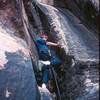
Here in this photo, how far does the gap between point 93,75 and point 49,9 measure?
261 centimetres

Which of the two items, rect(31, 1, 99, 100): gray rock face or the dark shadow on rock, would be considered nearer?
the dark shadow on rock

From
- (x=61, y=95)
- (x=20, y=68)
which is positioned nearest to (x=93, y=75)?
(x=61, y=95)

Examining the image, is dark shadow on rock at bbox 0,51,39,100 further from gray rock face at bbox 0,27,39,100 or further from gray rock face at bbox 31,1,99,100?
gray rock face at bbox 31,1,99,100

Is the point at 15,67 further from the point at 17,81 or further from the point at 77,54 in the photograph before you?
the point at 77,54

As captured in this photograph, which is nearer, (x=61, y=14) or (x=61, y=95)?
(x=61, y=95)

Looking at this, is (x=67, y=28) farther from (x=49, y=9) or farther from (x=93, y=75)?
(x=93, y=75)

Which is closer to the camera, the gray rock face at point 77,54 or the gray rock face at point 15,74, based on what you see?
the gray rock face at point 15,74

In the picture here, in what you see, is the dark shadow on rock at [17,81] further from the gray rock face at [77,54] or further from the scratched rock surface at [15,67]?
the gray rock face at [77,54]

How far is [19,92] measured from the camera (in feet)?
10.4

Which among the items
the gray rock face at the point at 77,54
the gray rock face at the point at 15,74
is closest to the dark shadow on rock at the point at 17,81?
the gray rock face at the point at 15,74

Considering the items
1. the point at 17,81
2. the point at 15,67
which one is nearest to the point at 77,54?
the point at 15,67

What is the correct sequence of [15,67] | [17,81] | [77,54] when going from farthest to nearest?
1. [77,54]
2. [15,67]
3. [17,81]

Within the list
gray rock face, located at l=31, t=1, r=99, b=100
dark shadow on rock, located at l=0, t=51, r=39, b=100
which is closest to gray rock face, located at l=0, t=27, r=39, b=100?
dark shadow on rock, located at l=0, t=51, r=39, b=100

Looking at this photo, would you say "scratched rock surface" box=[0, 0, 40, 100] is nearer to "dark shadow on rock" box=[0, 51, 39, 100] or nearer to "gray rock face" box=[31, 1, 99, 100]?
"dark shadow on rock" box=[0, 51, 39, 100]
